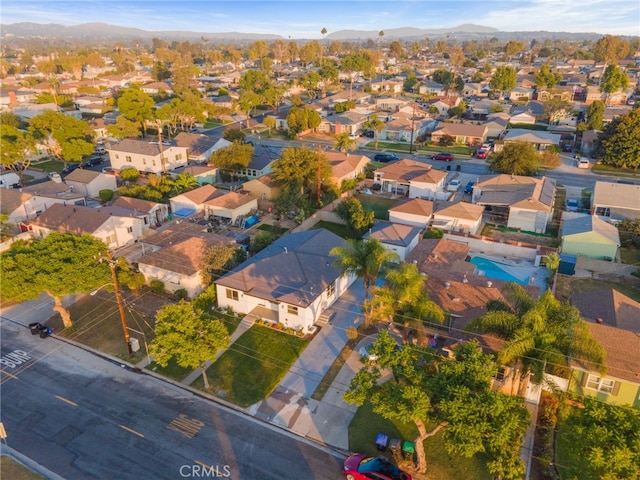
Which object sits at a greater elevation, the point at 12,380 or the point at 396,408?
the point at 396,408

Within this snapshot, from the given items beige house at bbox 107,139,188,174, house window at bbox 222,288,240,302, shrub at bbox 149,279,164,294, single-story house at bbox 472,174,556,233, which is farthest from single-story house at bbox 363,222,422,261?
beige house at bbox 107,139,188,174

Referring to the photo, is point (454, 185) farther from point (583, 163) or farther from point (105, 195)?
point (105, 195)

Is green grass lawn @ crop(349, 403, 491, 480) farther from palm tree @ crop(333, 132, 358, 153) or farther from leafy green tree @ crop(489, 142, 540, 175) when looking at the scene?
palm tree @ crop(333, 132, 358, 153)

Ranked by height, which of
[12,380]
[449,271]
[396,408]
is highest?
[396,408]

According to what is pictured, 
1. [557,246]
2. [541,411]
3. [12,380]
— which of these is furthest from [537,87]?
[12,380]

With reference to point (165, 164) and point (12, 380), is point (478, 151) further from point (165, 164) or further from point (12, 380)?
point (12, 380)

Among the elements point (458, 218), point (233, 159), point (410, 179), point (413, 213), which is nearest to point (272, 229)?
point (413, 213)

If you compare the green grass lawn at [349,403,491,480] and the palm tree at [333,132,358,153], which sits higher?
the palm tree at [333,132,358,153]
